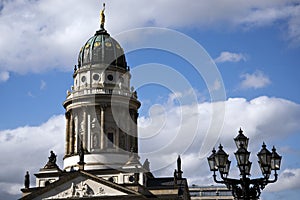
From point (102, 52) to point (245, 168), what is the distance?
50.5 meters

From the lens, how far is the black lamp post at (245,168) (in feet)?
64.9

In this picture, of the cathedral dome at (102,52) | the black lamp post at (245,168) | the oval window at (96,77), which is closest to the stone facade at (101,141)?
the cathedral dome at (102,52)

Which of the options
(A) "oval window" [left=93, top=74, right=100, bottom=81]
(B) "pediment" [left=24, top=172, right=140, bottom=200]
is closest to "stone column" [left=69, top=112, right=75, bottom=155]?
(A) "oval window" [left=93, top=74, right=100, bottom=81]

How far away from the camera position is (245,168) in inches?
781

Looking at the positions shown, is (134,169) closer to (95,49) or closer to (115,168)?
(115,168)

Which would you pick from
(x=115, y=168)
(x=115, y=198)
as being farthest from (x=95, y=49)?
(x=115, y=198)

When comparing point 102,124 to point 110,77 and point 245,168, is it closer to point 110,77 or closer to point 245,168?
point 110,77

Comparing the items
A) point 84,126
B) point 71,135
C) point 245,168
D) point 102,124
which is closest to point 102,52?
point 102,124

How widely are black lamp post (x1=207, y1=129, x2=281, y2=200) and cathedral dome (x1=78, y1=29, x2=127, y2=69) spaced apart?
161 ft

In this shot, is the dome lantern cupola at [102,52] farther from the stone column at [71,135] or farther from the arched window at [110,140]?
the arched window at [110,140]

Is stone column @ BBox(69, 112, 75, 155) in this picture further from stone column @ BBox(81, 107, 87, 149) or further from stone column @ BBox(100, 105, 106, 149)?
stone column @ BBox(100, 105, 106, 149)

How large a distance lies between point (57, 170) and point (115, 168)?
22.2 feet

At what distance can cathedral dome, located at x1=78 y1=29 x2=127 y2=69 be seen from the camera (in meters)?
68.5

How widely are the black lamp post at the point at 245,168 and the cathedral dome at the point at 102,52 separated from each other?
161 ft
